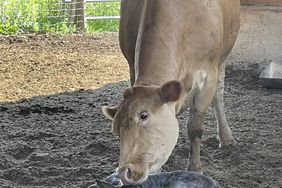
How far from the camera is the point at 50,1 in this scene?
13.2 metres

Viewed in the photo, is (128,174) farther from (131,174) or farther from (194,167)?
(194,167)

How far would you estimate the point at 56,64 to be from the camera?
965 cm

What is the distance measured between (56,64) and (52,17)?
3.31 metres

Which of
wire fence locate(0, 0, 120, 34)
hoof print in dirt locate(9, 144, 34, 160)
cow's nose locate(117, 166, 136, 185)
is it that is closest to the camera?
cow's nose locate(117, 166, 136, 185)

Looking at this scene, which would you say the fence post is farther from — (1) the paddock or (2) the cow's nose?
(2) the cow's nose

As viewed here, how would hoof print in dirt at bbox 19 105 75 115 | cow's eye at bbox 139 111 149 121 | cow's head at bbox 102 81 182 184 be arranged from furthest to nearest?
hoof print in dirt at bbox 19 105 75 115, cow's eye at bbox 139 111 149 121, cow's head at bbox 102 81 182 184

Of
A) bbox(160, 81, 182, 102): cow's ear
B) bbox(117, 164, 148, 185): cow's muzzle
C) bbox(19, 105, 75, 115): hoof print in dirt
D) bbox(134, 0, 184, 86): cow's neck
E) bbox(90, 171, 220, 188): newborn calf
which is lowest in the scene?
bbox(19, 105, 75, 115): hoof print in dirt

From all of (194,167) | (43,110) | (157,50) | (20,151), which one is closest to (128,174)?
(157,50)

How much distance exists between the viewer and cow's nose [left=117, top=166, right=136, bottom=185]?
3.94 meters

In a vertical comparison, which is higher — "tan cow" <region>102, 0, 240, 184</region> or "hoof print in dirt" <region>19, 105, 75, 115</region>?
"tan cow" <region>102, 0, 240, 184</region>

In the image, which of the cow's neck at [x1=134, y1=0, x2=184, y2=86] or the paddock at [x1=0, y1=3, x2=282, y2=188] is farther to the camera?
the paddock at [x1=0, y1=3, x2=282, y2=188]

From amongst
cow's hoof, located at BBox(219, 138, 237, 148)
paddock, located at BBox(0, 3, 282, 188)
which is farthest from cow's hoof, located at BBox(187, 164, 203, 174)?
cow's hoof, located at BBox(219, 138, 237, 148)

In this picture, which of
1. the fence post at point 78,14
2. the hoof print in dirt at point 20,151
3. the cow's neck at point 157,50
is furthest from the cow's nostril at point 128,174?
the fence post at point 78,14

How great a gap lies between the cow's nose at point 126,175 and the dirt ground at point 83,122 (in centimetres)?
118
